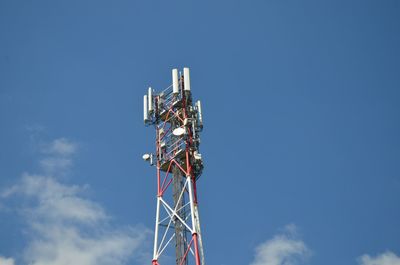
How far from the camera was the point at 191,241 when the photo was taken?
4750cm

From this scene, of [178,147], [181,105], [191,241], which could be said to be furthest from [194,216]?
A: [181,105]

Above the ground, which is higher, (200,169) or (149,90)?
(149,90)

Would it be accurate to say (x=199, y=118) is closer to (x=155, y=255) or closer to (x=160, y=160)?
(x=160, y=160)

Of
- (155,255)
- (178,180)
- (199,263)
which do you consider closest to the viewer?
(199,263)

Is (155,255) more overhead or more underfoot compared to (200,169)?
more underfoot

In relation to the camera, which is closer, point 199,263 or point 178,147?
point 199,263

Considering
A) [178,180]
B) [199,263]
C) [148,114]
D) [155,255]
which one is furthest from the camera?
[148,114]

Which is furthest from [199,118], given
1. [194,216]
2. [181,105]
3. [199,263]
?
[199,263]

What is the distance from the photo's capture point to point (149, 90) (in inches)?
2260

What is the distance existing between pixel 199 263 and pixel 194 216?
373 centimetres

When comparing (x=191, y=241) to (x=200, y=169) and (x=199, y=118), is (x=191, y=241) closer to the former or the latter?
(x=200, y=169)

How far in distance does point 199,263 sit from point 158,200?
728 centimetres

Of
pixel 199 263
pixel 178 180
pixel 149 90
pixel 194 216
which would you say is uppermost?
pixel 149 90

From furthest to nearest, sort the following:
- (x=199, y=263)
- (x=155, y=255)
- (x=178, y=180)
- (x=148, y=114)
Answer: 1. (x=148, y=114)
2. (x=178, y=180)
3. (x=155, y=255)
4. (x=199, y=263)
